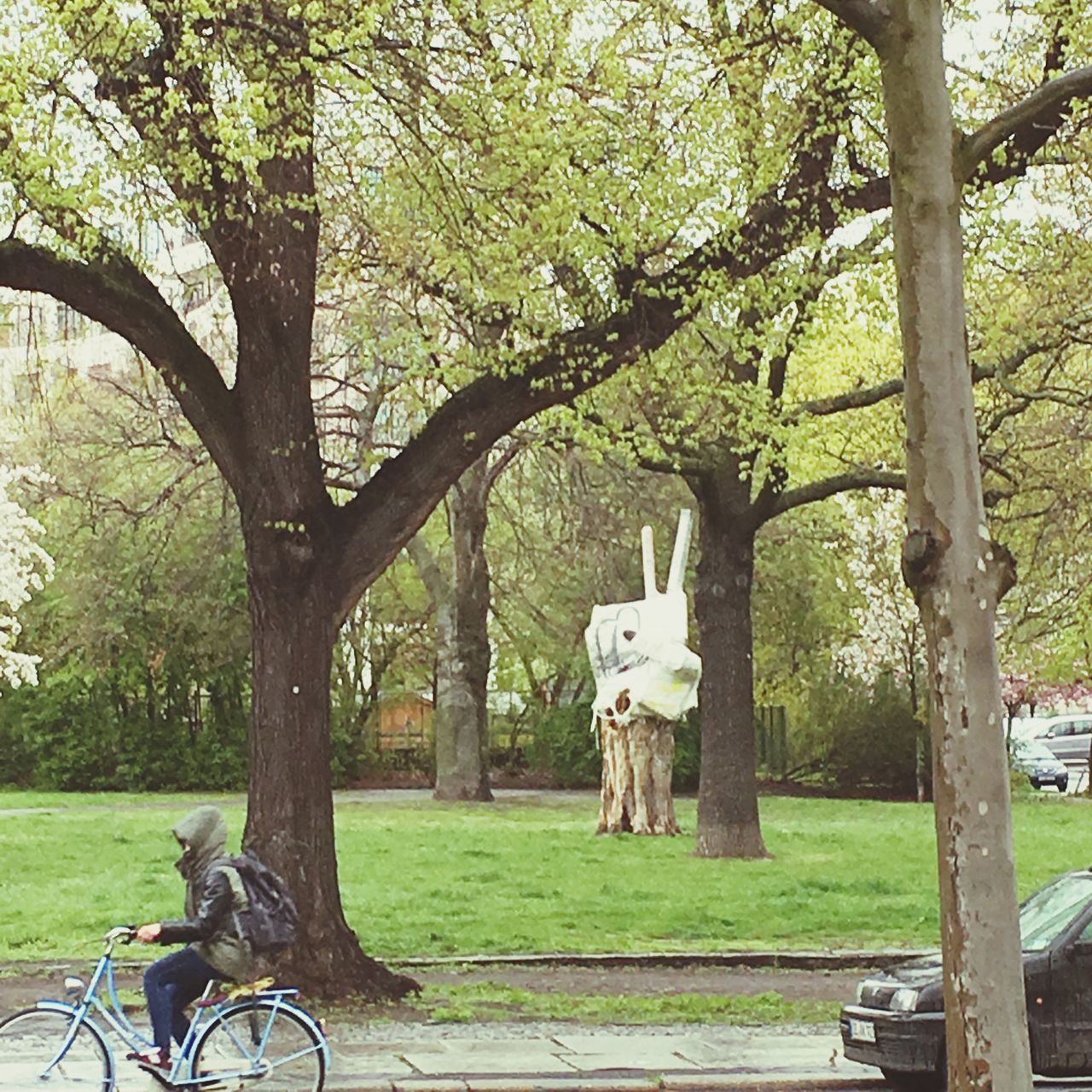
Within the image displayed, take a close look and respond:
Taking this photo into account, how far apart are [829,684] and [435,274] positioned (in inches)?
1160

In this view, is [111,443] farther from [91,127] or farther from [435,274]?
[91,127]

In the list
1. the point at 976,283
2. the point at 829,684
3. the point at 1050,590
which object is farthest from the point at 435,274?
the point at 829,684

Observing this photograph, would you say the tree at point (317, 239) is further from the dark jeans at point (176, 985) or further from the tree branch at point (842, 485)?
the tree branch at point (842, 485)

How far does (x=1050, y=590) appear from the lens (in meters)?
35.0

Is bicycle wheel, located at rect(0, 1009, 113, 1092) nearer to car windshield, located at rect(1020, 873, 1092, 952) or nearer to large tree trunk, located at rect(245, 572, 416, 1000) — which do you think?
large tree trunk, located at rect(245, 572, 416, 1000)

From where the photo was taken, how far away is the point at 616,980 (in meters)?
17.0

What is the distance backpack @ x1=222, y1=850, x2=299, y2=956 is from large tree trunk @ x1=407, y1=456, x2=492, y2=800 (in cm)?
2793

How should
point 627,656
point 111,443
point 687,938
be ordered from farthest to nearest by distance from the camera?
point 111,443, point 627,656, point 687,938

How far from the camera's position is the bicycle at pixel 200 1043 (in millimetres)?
10281

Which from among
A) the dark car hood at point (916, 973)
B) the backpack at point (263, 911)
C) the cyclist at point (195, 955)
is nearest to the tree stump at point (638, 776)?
the dark car hood at point (916, 973)

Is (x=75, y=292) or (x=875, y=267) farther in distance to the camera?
(x=875, y=267)

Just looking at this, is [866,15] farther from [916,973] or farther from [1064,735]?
[1064,735]

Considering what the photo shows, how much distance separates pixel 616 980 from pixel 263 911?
702 cm

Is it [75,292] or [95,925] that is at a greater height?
[75,292]
